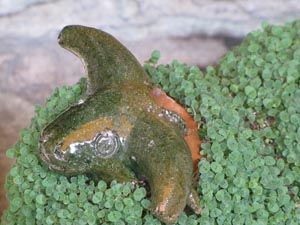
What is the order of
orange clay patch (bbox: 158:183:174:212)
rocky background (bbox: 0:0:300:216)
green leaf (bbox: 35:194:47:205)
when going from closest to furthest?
1. orange clay patch (bbox: 158:183:174:212)
2. green leaf (bbox: 35:194:47:205)
3. rocky background (bbox: 0:0:300:216)

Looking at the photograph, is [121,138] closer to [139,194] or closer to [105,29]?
[139,194]

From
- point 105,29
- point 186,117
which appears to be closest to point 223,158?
point 186,117

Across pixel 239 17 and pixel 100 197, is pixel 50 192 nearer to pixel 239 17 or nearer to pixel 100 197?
pixel 100 197

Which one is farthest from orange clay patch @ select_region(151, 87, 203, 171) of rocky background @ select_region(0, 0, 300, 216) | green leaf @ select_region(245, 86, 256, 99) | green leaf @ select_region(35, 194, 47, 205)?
rocky background @ select_region(0, 0, 300, 216)

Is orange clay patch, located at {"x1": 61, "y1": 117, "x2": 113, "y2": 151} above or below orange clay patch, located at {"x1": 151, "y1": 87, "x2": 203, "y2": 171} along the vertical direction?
above

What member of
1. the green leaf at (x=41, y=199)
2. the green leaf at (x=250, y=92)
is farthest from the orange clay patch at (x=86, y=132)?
the green leaf at (x=250, y=92)

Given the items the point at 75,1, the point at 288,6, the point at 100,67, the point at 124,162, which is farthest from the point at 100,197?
the point at 288,6

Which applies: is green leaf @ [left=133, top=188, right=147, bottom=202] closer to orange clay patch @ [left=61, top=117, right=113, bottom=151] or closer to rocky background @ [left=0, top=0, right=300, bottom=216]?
orange clay patch @ [left=61, top=117, right=113, bottom=151]

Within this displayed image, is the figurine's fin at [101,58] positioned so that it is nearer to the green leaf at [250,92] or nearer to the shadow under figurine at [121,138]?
the shadow under figurine at [121,138]
